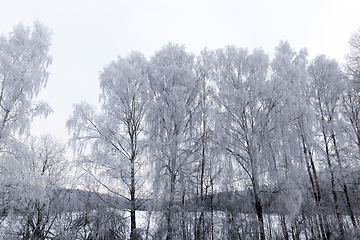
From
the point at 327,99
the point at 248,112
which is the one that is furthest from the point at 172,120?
the point at 327,99

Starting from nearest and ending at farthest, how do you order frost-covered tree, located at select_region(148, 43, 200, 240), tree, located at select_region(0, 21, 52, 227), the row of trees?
tree, located at select_region(0, 21, 52, 227), the row of trees, frost-covered tree, located at select_region(148, 43, 200, 240)

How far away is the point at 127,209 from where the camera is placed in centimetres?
807

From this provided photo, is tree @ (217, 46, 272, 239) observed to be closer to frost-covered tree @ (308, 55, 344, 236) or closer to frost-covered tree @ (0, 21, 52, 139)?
frost-covered tree @ (308, 55, 344, 236)

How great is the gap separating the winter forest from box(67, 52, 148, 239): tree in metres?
0.04

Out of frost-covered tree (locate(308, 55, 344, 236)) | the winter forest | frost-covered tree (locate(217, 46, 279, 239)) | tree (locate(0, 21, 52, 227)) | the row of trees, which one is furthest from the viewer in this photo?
frost-covered tree (locate(308, 55, 344, 236))

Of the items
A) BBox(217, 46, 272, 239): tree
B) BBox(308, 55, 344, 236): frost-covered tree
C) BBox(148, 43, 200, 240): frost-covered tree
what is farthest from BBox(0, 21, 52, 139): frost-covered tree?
BBox(308, 55, 344, 236): frost-covered tree

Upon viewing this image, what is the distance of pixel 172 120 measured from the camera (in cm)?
911

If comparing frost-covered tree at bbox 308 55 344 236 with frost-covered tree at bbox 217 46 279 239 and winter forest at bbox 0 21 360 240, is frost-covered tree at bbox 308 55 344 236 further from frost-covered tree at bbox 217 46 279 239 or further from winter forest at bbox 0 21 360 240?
frost-covered tree at bbox 217 46 279 239

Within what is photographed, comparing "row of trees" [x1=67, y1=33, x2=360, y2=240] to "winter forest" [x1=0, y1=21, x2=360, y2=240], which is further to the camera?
"row of trees" [x1=67, y1=33, x2=360, y2=240]

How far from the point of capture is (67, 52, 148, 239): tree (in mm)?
7980

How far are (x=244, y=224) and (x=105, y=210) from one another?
199 inches

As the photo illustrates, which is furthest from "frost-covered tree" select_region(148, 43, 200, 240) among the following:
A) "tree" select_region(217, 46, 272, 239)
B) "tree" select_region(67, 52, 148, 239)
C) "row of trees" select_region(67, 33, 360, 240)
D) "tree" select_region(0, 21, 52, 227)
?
"tree" select_region(0, 21, 52, 227)

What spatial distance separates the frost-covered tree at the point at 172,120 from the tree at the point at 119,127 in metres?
0.65

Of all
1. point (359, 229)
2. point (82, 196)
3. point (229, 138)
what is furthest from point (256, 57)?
point (82, 196)
